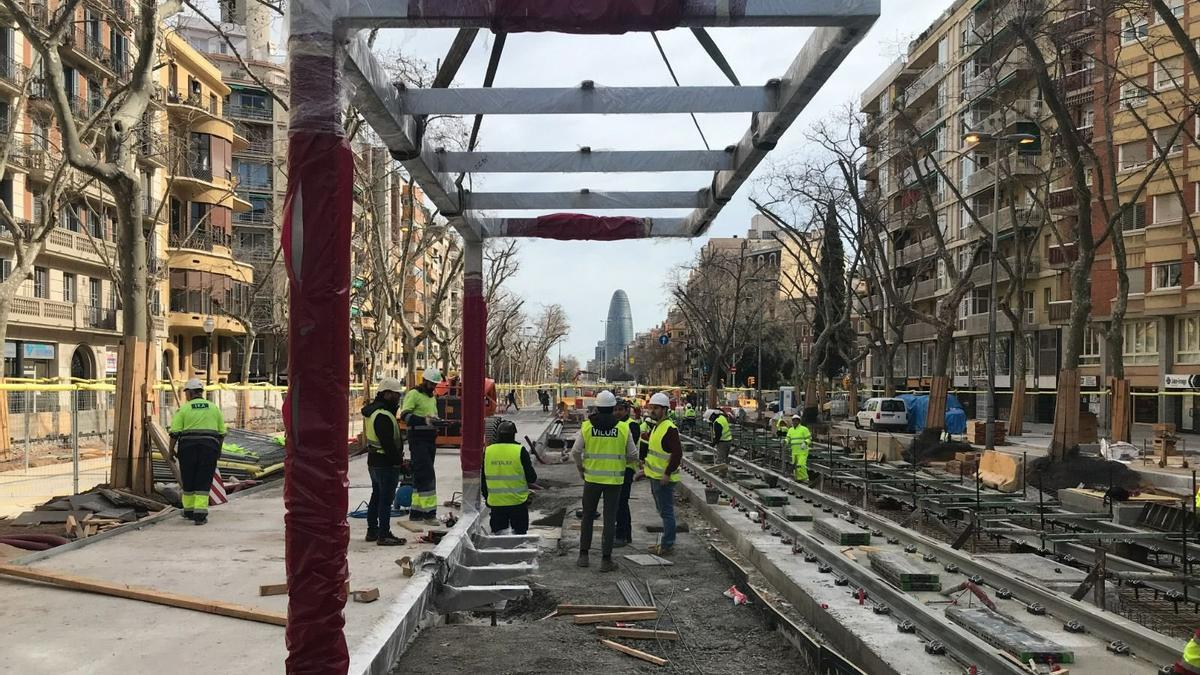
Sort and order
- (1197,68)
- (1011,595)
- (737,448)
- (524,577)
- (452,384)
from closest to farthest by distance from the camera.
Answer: (1011,595), (524,577), (1197,68), (737,448), (452,384)

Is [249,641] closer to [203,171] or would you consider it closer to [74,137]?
[74,137]

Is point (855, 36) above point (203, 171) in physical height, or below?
below

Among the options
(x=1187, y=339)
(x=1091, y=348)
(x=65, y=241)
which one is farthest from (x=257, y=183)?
(x=1187, y=339)

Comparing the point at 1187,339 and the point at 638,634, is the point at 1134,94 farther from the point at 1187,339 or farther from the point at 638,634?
A: the point at 638,634

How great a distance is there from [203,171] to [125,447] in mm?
38648

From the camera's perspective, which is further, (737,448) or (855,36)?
(737,448)

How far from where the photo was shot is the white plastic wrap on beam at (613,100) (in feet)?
19.2

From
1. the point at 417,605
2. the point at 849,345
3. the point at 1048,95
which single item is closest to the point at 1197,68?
the point at 1048,95

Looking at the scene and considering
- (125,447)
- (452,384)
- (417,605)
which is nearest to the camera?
(417,605)

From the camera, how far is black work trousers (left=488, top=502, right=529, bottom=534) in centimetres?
1134

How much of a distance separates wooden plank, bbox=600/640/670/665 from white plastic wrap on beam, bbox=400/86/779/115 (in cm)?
399

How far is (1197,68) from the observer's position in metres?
14.5

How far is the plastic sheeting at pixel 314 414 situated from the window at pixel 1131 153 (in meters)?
43.7

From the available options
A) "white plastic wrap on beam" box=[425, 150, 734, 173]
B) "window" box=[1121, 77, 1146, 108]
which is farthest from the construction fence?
"window" box=[1121, 77, 1146, 108]
